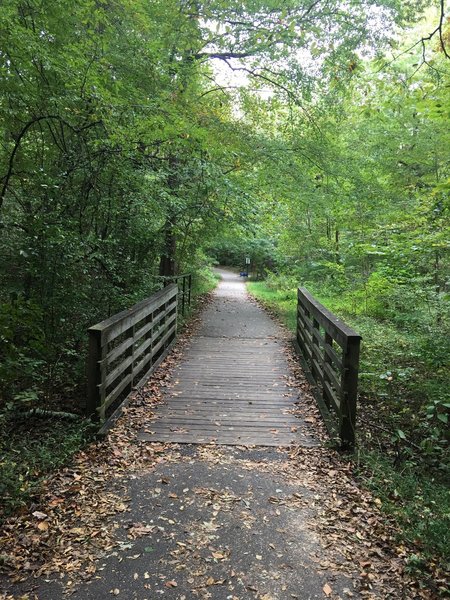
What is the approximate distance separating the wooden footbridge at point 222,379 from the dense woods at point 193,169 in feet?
1.80

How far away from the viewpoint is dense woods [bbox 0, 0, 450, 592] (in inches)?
186

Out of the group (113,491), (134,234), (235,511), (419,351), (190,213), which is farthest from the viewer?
(190,213)

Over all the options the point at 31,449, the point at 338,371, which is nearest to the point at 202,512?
the point at 31,449

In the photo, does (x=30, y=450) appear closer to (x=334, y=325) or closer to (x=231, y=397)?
(x=231, y=397)

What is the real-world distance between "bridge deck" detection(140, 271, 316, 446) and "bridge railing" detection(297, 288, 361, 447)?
0.40 meters

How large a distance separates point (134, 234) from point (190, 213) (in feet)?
10.1

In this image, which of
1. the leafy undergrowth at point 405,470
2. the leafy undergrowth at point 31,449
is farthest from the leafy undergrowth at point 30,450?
the leafy undergrowth at point 405,470

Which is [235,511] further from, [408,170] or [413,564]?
[408,170]

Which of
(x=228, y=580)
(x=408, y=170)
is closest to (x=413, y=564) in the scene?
(x=228, y=580)

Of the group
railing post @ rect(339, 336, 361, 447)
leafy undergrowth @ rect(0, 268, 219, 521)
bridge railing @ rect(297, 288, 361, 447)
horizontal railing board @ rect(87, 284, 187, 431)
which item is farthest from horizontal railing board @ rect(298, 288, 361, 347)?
leafy undergrowth @ rect(0, 268, 219, 521)

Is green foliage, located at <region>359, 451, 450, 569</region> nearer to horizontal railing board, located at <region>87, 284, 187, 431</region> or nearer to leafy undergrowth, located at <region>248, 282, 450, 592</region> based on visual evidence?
leafy undergrowth, located at <region>248, 282, 450, 592</region>

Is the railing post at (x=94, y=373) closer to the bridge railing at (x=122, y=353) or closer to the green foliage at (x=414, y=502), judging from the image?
the bridge railing at (x=122, y=353)

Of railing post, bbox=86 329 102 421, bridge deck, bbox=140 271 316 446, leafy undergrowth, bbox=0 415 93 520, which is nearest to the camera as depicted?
leafy undergrowth, bbox=0 415 93 520

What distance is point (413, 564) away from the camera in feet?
8.36
